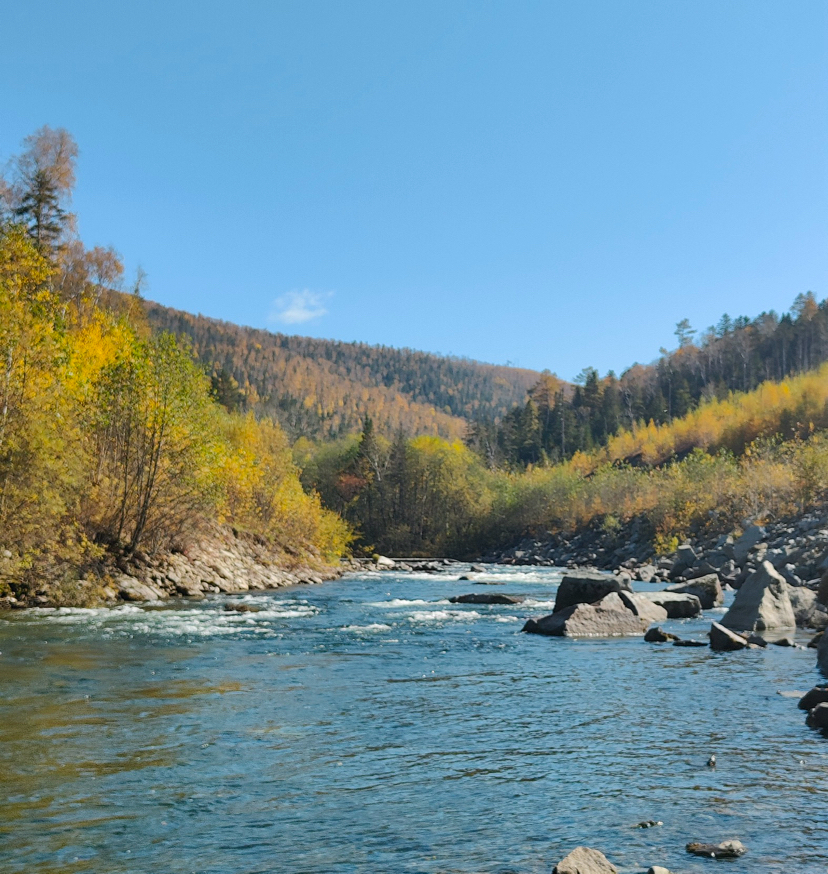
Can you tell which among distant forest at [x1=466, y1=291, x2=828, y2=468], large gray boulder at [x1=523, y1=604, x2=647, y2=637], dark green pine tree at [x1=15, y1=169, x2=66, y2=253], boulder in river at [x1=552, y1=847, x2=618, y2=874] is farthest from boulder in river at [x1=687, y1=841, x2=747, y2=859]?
distant forest at [x1=466, y1=291, x2=828, y2=468]

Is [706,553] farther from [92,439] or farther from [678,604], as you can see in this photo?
[92,439]

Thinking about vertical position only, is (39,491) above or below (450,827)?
above

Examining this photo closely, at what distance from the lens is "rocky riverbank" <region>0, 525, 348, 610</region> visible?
23203 mm

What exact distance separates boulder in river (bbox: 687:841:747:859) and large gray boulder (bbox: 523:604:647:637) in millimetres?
12992

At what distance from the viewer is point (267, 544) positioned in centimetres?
4159

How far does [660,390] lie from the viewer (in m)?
130

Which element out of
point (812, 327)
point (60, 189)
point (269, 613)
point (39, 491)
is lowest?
point (269, 613)

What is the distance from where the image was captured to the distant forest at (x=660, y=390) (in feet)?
389

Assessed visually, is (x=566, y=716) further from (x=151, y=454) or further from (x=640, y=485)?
(x=640, y=485)

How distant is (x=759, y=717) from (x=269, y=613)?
1643 cm

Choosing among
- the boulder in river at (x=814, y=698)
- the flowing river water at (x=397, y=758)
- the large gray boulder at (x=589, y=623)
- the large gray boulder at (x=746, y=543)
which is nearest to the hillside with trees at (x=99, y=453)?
the flowing river water at (x=397, y=758)

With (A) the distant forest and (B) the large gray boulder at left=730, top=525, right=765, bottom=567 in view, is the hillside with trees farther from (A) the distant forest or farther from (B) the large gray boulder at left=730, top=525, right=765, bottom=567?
(A) the distant forest

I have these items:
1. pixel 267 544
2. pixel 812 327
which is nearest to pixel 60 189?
pixel 267 544

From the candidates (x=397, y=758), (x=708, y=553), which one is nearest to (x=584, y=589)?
(x=397, y=758)
